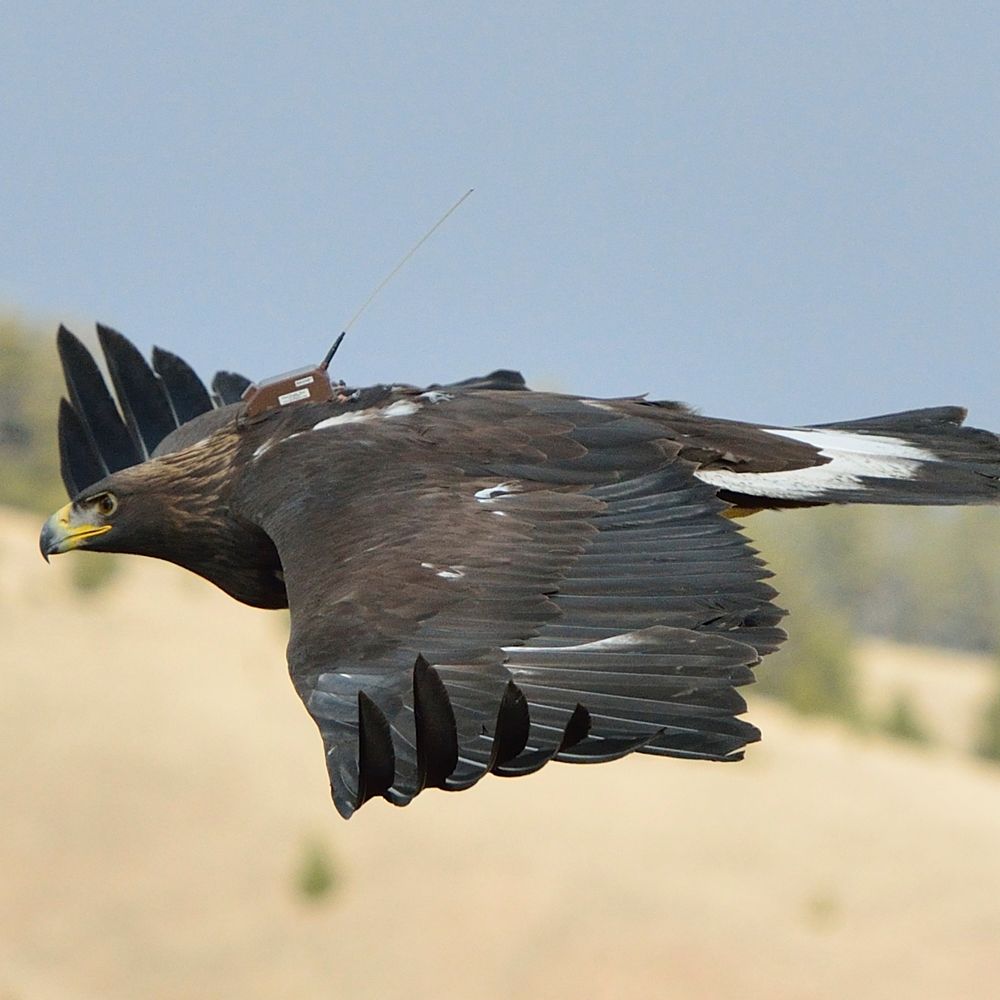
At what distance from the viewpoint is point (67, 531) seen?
8.08 meters

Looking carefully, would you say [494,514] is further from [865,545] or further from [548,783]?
[865,545]

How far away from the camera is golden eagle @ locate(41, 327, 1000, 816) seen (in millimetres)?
5879

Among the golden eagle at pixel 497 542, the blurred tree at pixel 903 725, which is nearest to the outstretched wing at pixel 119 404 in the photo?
the golden eagle at pixel 497 542

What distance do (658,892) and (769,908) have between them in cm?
180

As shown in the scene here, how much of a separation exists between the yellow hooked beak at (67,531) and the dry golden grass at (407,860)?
21.5 meters

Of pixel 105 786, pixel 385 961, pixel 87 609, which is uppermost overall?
pixel 87 609

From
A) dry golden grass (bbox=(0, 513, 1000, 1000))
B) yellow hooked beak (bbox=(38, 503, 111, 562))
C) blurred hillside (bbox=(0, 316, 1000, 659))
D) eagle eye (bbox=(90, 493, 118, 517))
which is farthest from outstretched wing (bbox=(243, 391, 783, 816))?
blurred hillside (bbox=(0, 316, 1000, 659))

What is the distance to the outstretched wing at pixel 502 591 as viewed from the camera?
5.79 m

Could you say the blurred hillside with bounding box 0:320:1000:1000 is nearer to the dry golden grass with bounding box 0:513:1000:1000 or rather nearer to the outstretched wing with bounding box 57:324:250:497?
the dry golden grass with bounding box 0:513:1000:1000

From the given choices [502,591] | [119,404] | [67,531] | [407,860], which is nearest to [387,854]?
[407,860]

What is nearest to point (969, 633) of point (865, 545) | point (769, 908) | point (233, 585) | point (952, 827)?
point (865, 545)

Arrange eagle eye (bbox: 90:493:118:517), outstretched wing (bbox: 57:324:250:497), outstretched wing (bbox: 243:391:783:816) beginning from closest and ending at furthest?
outstretched wing (bbox: 243:391:783:816) → eagle eye (bbox: 90:493:118:517) → outstretched wing (bbox: 57:324:250:497)

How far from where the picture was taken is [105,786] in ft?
110

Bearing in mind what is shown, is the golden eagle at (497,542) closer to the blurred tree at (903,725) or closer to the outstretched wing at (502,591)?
the outstretched wing at (502,591)
